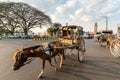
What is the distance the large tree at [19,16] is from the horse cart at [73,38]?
5760 centimetres

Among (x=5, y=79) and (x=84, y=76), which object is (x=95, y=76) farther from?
(x=5, y=79)

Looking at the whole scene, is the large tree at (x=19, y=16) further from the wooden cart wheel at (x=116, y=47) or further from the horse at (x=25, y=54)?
the horse at (x=25, y=54)

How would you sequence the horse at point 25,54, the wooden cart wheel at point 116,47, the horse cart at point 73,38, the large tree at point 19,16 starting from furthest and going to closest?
the large tree at point 19,16, the wooden cart wheel at point 116,47, the horse cart at point 73,38, the horse at point 25,54

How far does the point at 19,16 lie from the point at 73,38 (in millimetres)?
60126

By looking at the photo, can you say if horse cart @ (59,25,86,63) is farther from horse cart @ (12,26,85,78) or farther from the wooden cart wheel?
the wooden cart wheel

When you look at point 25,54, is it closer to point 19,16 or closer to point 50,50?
point 50,50

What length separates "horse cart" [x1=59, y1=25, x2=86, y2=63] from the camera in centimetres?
1223

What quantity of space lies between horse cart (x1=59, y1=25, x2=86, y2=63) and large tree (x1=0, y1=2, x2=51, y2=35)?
189 ft

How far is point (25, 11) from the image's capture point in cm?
6988

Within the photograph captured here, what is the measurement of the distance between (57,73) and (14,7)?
211 ft

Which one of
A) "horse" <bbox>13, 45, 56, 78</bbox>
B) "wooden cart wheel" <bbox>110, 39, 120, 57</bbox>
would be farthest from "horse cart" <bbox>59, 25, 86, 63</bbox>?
"horse" <bbox>13, 45, 56, 78</bbox>

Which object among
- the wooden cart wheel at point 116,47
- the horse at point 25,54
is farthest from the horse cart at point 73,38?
the horse at point 25,54

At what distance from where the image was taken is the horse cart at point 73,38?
12227mm

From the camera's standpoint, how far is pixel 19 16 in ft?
230
